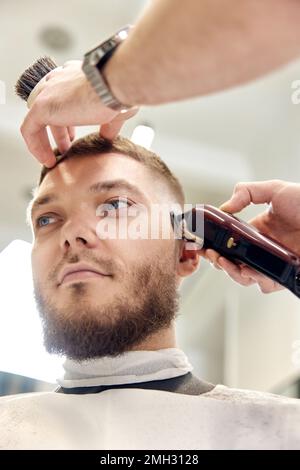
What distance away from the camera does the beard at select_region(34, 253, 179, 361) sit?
48.1 inches

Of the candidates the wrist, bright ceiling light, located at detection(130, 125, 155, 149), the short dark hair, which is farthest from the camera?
bright ceiling light, located at detection(130, 125, 155, 149)

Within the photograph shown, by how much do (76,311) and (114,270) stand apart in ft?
0.40

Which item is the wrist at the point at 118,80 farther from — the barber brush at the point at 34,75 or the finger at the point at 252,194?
the finger at the point at 252,194

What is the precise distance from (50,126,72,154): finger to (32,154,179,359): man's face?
6 centimetres

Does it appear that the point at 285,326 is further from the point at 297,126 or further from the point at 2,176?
the point at 2,176

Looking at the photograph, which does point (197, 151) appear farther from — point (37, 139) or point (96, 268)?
point (96, 268)

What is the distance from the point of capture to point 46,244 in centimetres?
135

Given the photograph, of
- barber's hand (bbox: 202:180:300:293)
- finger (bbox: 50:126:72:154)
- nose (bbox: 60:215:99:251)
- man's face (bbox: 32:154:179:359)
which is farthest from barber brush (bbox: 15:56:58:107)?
barber's hand (bbox: 202:180:300:293)

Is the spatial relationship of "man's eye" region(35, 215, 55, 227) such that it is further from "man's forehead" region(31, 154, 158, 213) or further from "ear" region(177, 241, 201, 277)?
"ear" region(177, 241, 201, 277)

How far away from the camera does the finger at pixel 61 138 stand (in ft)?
4.64

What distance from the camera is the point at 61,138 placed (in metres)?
1.43

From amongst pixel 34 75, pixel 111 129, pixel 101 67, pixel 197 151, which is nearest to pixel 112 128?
pixel 111 129

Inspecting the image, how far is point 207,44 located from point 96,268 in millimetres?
648
